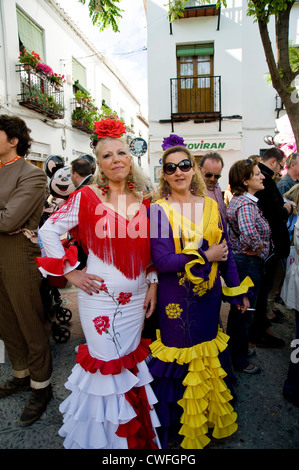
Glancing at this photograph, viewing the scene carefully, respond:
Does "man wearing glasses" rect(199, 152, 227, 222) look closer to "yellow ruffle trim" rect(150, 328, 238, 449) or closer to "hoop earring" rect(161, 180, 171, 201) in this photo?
"hoop earring" rect(161, 180, 171, 201)

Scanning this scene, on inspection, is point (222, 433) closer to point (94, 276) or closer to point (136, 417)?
point (136, 417)

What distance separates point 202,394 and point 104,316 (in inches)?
29.3

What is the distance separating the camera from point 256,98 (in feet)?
37.9

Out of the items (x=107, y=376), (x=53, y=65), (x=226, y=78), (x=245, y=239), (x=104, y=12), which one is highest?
(x=53, y=65)

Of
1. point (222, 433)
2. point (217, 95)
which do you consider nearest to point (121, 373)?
point (222, 433)

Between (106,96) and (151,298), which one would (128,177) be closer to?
(151,298)

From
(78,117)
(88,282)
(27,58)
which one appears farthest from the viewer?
(78,117)

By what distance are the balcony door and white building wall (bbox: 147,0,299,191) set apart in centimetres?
27

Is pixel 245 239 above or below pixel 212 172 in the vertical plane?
below

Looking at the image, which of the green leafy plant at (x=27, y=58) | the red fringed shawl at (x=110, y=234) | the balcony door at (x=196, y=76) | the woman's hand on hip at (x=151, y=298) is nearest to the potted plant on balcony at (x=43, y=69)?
the green leafy plant at (x=27, y=58)

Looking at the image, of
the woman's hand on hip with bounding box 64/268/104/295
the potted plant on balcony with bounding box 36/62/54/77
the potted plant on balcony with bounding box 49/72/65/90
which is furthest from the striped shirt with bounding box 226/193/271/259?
the potted plant on balcony with bounding box 49/72/65/90

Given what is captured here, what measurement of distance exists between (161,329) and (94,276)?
0.59m

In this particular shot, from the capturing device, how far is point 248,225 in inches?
96.7

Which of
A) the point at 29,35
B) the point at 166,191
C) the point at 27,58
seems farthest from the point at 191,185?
the point at 29,35
